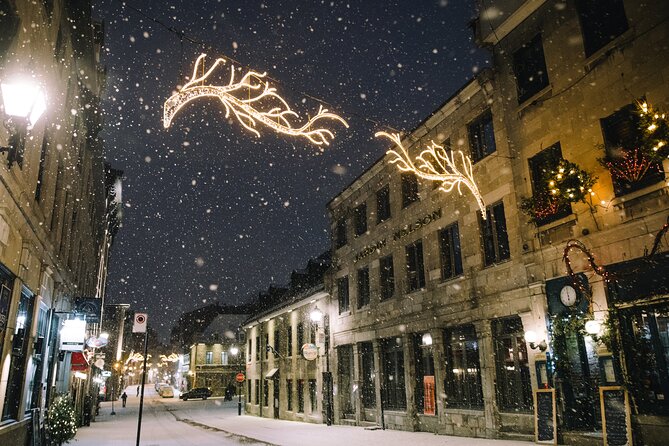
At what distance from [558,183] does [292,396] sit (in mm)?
21808

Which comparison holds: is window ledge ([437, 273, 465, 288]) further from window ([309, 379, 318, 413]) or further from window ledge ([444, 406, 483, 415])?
window ([309, 379, 318, 413])

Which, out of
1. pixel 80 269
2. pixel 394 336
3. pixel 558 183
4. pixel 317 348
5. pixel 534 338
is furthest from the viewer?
pixel 317 348

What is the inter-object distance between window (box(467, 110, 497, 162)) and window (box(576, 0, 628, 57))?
3.86m

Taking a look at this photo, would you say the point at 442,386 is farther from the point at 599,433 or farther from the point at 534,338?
the point at 599,433

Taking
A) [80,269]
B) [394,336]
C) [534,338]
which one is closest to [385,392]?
[394,336]

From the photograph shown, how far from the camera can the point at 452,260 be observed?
16.8m

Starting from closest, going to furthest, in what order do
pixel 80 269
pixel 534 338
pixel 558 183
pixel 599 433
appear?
1. pixel 599 433
2. pixel 558 183
3. pixel 534 338
4. pixel 80 269

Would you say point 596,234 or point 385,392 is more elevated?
point 596,234

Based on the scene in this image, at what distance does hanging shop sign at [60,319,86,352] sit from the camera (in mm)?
15122

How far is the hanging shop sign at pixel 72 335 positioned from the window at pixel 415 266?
12.0m

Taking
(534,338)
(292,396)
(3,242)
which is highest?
(3,242)

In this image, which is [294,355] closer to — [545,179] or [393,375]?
[393,375]

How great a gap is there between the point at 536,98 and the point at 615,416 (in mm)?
8394

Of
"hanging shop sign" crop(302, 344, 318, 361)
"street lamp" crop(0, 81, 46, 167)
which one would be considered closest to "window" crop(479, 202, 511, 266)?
"hanging shop sign" crop(302, 344, 318, 361)
